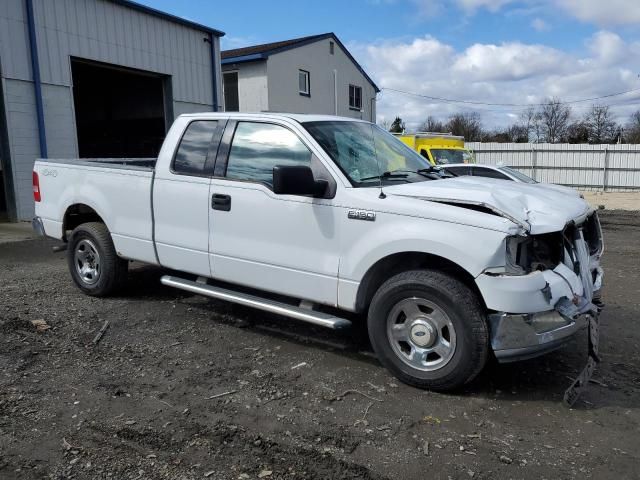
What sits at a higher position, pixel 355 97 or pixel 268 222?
pixel 355 97

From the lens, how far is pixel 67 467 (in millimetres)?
3031

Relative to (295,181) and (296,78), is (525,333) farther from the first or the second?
(296,78)

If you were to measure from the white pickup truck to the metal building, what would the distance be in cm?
794

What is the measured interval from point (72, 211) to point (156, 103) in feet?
52.1

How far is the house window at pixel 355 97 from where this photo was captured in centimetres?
2839

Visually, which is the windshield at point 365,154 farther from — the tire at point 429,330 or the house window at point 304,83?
the house window at point 304,83

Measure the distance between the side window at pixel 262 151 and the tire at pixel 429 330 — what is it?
1.33m

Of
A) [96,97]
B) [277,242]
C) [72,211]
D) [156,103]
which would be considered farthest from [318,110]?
[277,242]

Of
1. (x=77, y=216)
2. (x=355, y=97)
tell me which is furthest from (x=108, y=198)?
(x=355, y=97)

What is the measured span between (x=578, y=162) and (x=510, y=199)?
78.6ft

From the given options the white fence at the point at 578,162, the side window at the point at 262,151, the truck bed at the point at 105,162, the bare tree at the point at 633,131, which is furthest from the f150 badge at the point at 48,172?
the bare tree at the point at 633,131

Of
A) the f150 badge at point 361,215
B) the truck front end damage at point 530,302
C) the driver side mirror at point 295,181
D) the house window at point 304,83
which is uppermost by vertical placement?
the house window at point 304,83

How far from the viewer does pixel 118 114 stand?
75.2 feet

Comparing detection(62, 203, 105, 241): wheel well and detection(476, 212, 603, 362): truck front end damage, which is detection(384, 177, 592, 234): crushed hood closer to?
detection(476, 212, 603, 362): truck front end damage
